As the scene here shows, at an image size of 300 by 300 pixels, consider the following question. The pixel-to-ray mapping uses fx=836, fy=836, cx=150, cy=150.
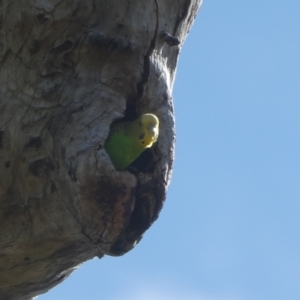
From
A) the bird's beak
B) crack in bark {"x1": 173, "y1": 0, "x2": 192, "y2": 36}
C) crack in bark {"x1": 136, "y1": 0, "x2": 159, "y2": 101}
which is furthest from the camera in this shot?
crack in bark {"x1": 173, "y1": 0, "x2": 192, "y2": 36}

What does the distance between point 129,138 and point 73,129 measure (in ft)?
1.60

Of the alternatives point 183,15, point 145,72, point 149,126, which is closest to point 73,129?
point 149,126

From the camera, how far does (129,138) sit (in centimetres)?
490

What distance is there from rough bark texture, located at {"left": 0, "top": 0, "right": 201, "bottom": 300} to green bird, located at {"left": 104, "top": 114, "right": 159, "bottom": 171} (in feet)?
0.24

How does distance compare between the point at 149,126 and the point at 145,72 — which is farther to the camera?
the point at 145,72

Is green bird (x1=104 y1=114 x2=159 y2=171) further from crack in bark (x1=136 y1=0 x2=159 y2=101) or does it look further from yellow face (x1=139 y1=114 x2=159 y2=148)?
crack in bark (x1=136 y1=0 x2=159 y2=101)

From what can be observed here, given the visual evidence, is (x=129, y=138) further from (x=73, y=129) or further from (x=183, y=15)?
(x=183, y=15)

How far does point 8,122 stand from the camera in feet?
15.1


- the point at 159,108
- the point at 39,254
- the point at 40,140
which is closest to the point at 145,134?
the point at 159,108

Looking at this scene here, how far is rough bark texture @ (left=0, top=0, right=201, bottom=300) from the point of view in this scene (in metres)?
4.46

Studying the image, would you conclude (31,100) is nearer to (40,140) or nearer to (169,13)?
(40,140)

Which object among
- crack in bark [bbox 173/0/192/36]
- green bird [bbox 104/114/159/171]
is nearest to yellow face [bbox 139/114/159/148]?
green bird [bbox 104/114/159/171]

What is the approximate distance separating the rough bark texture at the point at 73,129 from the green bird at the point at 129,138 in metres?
0.07

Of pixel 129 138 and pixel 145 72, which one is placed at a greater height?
pixel 145 72
